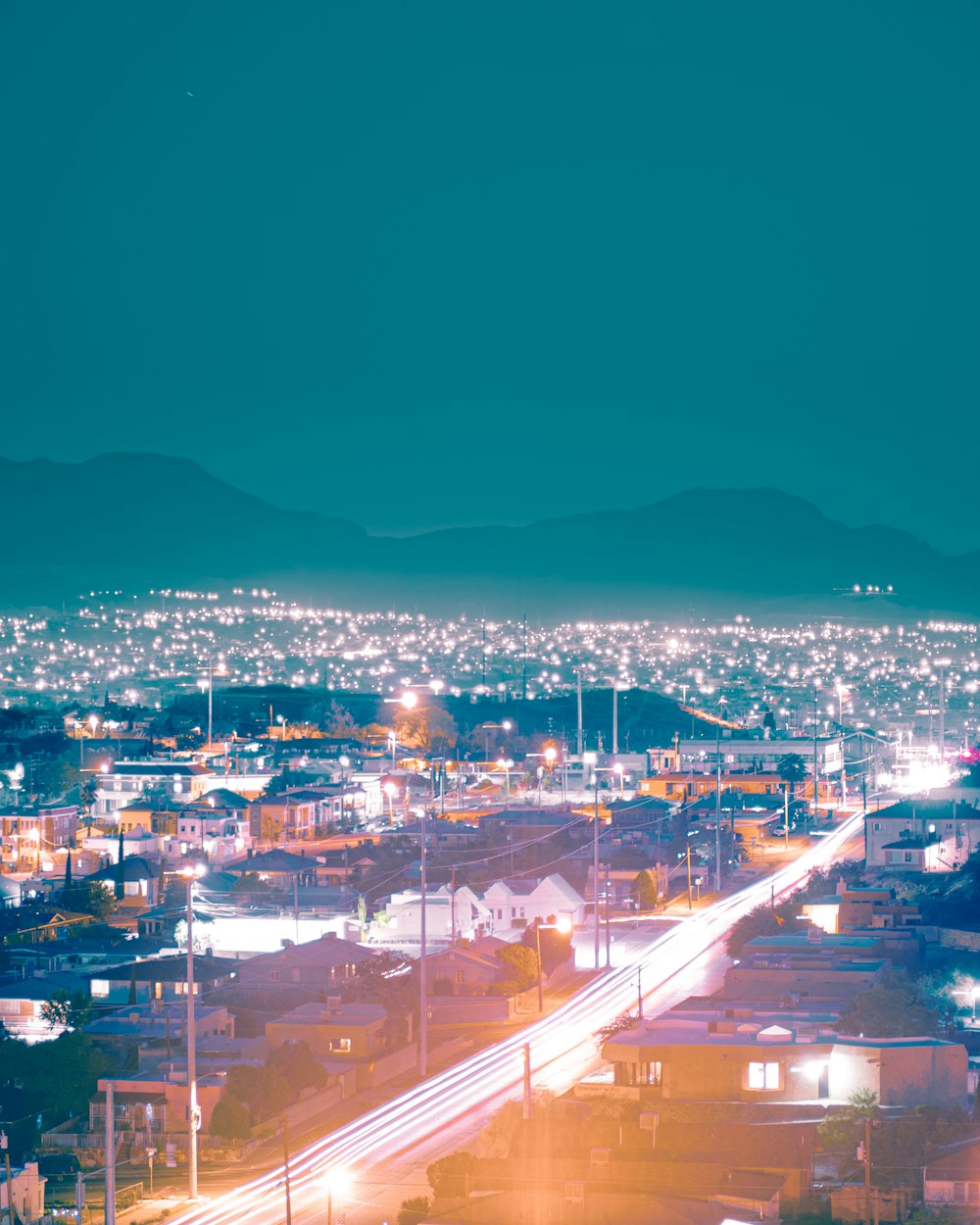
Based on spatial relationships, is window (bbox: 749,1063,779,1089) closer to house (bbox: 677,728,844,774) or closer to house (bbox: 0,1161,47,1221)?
house (bbox: 0,1161,47,1221)

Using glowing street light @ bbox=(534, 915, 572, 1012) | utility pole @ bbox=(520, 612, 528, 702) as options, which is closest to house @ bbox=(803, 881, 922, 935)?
glowing street light @ bbox=(534, 915, 572, 1012)

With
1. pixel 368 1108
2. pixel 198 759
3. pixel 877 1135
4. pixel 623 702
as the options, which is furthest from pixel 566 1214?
pixel 623 702

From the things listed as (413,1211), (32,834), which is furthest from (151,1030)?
(32,834)

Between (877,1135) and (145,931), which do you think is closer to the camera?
(877,1135)

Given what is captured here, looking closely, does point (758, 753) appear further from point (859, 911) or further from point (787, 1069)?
point (787, 1069)

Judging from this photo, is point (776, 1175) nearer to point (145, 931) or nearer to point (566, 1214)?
point (566, 1214)

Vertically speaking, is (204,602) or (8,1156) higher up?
(204,602)
